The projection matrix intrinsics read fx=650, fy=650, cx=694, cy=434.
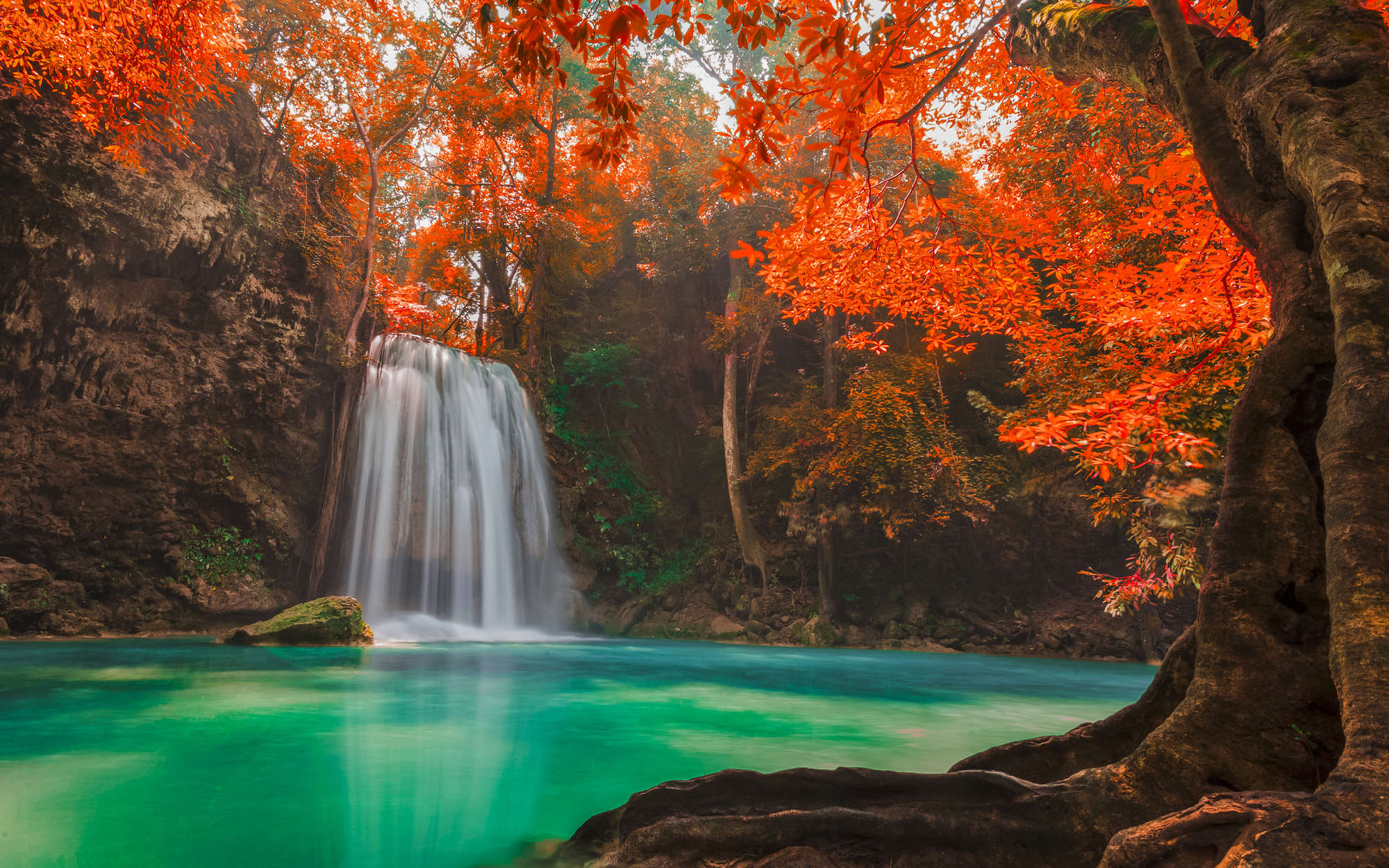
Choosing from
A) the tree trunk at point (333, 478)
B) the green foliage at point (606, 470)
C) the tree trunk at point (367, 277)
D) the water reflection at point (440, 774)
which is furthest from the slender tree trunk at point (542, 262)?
the water reflection at point (440, 774)

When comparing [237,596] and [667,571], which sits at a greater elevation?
[667,571]

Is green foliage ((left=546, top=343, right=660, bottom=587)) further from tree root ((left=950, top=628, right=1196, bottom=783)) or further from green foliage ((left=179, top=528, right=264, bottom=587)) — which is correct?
tree root ((left=950, top=628, right=1196, bottom=783))

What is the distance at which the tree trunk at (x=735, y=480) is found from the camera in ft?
51.2

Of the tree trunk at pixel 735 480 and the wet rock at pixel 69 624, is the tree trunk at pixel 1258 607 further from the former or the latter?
the tree trunk at pixel 735 480

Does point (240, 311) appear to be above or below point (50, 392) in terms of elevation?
above

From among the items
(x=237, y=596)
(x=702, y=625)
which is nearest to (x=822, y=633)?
(x=702, y=625)

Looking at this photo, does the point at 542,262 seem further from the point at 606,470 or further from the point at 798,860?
the point at 798,860

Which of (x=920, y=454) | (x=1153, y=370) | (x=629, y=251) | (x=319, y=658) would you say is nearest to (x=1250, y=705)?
(x=1153, y=370)

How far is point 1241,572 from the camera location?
2043 millimetres

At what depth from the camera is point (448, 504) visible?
1488 cm

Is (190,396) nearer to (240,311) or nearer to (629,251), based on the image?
(240,311)

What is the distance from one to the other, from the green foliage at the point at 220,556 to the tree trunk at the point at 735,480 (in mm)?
9831

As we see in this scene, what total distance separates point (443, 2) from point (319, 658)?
15.1 metres

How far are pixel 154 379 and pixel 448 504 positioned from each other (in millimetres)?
5779
